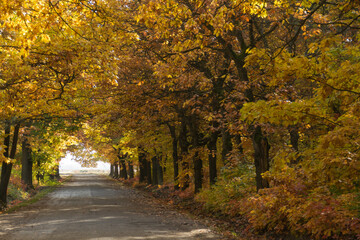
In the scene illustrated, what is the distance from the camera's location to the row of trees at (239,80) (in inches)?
297

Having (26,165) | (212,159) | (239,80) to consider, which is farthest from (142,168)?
(239,80)

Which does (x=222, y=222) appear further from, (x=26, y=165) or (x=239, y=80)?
(x=26, y=165)

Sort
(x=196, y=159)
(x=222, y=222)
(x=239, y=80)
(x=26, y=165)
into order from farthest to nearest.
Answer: (x=26, y=165) → (x=196, y=159) → (x=222, y=222) → (x=239, y=80)

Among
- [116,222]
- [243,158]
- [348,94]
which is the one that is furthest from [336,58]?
[116,222]

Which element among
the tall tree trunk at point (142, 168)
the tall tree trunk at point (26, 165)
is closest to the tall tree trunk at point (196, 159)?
the tall tree trunk at point (26, 165)

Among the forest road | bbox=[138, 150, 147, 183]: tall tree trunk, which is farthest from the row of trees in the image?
bbox=[138, 150, 147, 183]: tall tree trunk

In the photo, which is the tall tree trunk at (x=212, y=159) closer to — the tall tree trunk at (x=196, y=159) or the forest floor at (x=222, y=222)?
the tall tree trunk at (x=196, y=159)

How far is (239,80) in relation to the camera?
39.9 ft

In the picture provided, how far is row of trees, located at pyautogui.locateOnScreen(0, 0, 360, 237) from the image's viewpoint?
24.7 feet

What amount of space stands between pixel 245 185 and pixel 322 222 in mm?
6482

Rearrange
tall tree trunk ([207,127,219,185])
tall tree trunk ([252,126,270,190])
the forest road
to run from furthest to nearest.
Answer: tall tree trunk ([207,127,219,185]) < tall tree trunk ([252,126,270,190]) < the forest road

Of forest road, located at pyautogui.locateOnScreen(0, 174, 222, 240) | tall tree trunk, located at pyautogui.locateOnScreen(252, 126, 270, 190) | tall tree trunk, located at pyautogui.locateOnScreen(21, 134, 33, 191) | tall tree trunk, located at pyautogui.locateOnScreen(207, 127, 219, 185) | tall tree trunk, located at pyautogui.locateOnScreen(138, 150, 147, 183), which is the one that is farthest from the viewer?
tall tree trunk, located at pyautogui.locateOnScreen(138, 150, 147, 183)

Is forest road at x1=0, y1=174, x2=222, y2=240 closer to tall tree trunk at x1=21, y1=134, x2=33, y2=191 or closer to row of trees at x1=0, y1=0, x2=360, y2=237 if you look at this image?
row of trees at x1=0, y1=0, x2=360, y2=237

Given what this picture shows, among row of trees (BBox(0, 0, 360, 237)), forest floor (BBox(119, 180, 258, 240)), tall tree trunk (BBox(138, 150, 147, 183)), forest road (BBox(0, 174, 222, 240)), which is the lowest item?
forest floor (BBox(119, 180, 258, 240))
